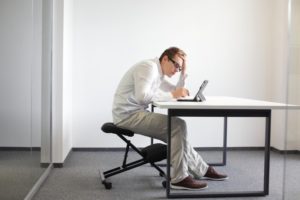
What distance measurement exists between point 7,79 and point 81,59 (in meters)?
2.45

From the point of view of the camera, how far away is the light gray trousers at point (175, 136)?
9.82ft

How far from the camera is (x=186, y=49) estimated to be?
470cm

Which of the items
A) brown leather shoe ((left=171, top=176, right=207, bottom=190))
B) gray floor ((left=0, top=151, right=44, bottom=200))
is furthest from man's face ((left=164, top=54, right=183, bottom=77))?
gray floor ((left=0, top=151, right=44, bottom=200))

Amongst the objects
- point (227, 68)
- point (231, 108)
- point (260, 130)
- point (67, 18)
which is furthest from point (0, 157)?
point (260, 130)

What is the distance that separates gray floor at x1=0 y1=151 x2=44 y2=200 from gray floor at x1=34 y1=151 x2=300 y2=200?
0.50 feet

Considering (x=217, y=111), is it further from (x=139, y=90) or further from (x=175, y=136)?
(x=139, y=90)

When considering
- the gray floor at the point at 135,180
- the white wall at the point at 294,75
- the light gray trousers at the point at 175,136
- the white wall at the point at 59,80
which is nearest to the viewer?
the white wall at the point at 294,75

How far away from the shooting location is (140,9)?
15.1 ft

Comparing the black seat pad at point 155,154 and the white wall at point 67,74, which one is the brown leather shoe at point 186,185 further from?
the white wall at point 67,74

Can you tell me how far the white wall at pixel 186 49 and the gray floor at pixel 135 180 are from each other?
1.59 feet

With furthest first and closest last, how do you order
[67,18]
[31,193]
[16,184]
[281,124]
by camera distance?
1. [281,124]
2. [67,18]
3. [31,193]
4. [16,184]

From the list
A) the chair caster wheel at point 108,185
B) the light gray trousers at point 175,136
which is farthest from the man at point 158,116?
the chair caster wheel at point 108,185

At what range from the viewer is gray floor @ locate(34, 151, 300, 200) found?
→ 282 centimetres

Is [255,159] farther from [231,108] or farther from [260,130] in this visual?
[231,108]
